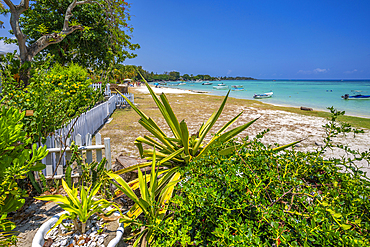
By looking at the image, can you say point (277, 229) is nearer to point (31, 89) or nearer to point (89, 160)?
point (89, 160)

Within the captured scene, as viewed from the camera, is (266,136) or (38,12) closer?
(266,136)

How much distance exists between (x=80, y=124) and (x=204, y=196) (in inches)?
209

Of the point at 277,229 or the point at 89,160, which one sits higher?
the point at 277,229

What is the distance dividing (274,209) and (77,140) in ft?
10.2

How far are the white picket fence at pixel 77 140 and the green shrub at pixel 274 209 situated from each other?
7.37 feet

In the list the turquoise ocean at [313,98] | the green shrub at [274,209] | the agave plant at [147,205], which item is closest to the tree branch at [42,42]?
the agave plant at [147,205]

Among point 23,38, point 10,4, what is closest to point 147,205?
point 23,38

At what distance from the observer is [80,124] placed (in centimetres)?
546

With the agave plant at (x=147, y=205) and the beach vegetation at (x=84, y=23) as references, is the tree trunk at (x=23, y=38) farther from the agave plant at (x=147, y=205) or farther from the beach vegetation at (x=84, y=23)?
the agave plant at (x=147, y=205)

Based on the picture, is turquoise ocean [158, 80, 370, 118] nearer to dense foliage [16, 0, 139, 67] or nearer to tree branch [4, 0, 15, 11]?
dense foliage [16, 0, 139, 67]

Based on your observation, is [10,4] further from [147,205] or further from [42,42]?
[147,205]

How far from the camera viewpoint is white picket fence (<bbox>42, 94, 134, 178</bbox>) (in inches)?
121

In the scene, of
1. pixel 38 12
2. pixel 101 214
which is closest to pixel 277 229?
pixel 101 214

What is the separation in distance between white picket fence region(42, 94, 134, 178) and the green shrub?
225 cm
